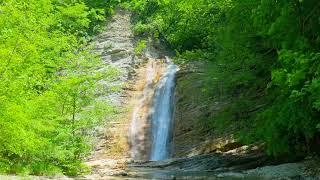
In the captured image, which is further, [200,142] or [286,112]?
[200,142]

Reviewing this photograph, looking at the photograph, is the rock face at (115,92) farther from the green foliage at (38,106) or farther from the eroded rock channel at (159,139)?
the green foliage at (38,106)

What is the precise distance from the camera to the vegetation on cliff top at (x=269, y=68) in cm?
1263

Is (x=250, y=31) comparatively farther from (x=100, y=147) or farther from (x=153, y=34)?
(x=153, y=34)

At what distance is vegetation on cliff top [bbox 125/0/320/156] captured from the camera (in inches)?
497

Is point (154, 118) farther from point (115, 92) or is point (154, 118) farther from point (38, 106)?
point (38, 106)

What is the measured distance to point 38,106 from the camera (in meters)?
15.0

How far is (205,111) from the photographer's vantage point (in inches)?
965

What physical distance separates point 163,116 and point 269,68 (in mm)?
10534

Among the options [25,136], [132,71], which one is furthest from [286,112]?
[132,71]

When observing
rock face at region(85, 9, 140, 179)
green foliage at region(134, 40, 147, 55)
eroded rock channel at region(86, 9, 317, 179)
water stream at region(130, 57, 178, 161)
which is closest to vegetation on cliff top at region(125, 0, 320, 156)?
eroded rock channel at region(86, 9, 317, 179)

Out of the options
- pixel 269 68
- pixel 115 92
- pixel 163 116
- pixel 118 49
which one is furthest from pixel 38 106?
pixel 118 49

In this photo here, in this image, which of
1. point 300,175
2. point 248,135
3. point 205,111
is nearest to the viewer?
point 300,175

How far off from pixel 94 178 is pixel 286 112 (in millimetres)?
6781

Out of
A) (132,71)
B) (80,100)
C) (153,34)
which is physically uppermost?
(153,34)
